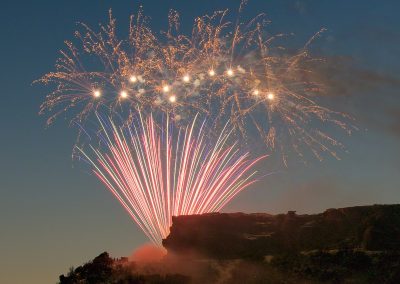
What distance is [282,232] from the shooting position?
2405 inches

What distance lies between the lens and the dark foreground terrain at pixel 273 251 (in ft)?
174

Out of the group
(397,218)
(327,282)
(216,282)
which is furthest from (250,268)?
(397,218)

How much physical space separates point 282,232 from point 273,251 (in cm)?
277

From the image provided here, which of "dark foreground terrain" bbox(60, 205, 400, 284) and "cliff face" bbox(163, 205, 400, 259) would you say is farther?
"cliff face" bbox(163, 205, 400, 259)

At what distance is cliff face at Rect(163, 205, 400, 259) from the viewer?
57.5 m

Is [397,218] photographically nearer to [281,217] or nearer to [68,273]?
[281,217]

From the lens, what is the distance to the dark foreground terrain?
5309 centimetres

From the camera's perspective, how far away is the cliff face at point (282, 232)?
57500mm

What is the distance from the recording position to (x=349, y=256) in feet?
178

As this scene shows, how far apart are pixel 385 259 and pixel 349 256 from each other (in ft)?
10.9

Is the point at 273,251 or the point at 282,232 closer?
the point at 273,251

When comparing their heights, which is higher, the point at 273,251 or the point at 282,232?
the point at 282,232

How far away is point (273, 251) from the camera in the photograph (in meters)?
59.3

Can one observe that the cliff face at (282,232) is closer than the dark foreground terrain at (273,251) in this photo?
No
